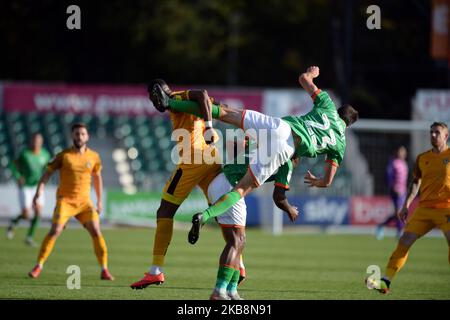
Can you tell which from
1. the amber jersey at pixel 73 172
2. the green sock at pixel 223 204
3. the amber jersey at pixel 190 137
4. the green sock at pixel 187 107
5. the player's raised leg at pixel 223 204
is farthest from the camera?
the amber jersey at pixel 73 172

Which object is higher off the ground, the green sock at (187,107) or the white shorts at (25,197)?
the green sock at (187,107)

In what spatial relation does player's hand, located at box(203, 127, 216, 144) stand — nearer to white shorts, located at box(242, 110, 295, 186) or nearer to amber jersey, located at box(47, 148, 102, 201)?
white shorts, located at box(242, 110, 295, 186)

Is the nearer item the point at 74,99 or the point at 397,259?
the point at 397,259

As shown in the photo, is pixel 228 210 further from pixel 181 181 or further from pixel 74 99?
pixel 74 99

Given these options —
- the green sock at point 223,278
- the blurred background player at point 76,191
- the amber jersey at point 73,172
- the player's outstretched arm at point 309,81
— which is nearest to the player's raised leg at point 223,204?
the green sock at point 223,278

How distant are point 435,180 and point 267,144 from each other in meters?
3.05

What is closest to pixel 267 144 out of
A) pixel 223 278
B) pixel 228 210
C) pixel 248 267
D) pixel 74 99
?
pixel 228 210

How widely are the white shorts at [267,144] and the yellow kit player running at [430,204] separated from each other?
101 inches

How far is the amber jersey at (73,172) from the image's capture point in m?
14.3

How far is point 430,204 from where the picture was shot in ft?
42.2

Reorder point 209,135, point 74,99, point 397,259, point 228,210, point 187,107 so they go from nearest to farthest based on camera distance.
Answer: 1. point 187,107
2. point 228,210
3. point 209,135
4. point 397,259
5. point 74,99

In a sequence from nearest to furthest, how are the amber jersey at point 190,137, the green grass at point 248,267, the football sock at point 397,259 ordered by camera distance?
the amber jersey at point 190,137 < the green grass at point 248,267 < the football sock at point 397,259

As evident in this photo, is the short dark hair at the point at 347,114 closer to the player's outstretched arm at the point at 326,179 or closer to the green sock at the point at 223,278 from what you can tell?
the player's outstretched arm at the point at 326,179
